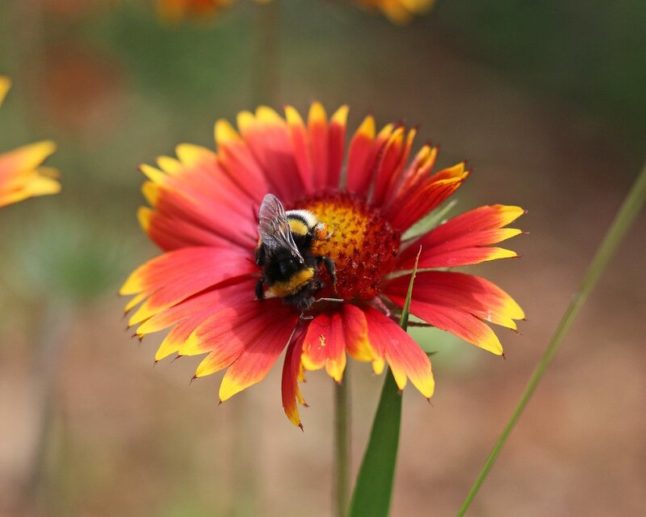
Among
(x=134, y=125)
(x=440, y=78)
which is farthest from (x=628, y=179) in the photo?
(x=134, y=125)

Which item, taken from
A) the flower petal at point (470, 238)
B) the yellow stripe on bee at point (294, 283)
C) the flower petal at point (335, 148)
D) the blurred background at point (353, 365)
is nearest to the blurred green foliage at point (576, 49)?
the blurred background at point (353, 365)

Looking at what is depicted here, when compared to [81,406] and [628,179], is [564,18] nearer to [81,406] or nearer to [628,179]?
[628,179]

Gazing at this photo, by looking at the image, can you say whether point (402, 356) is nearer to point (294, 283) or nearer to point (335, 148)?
point (294, 283)

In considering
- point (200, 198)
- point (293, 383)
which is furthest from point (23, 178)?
point (293, 383)

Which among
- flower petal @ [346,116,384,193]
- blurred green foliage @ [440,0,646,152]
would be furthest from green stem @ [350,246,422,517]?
blurred green foliage @ [440,0,646,152]

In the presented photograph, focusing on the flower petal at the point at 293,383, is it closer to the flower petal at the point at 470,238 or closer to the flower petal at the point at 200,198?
the flower petal at the point at 470,238

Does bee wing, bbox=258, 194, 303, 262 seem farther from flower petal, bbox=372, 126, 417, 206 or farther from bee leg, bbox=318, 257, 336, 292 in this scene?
flower petal, bbox=372, 126, 417, 206

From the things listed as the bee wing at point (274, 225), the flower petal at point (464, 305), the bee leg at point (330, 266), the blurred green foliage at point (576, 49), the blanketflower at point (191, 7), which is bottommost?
the flower petal at point (464, 305)
